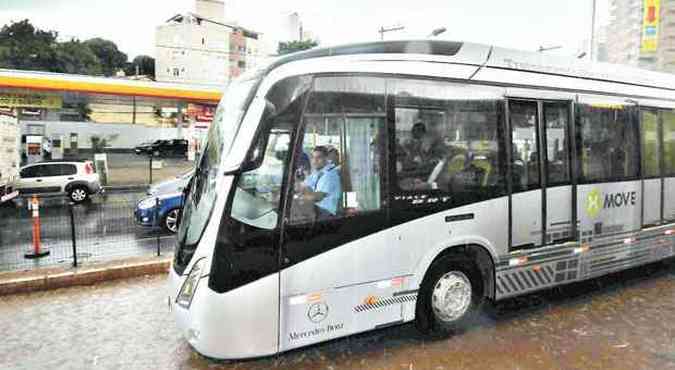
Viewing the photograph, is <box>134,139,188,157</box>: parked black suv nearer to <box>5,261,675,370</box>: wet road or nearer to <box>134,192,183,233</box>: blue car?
<box>134,192,183,233</box>: blue car

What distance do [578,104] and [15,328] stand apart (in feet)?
25.0

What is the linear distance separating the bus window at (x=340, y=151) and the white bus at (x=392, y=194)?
0.01m

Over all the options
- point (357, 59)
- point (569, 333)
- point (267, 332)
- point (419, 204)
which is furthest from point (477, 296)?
point (357, 59)

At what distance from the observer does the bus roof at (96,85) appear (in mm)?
19359

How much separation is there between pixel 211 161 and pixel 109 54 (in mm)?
111909

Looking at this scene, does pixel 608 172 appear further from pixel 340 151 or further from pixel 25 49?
pixel 25 49

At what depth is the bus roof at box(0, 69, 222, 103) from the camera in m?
19.4

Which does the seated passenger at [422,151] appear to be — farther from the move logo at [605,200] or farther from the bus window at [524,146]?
the move logo at [605,200]

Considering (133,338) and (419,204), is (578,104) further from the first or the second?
(133,338)

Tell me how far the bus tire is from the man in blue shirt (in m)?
1.47

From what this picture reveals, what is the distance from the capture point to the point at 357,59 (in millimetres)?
5039

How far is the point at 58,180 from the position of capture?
17922mm

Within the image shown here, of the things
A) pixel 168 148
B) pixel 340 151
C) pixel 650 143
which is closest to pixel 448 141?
pixel 340 151

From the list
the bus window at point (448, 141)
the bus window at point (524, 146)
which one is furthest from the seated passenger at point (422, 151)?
the bus window at point (524, 146)
